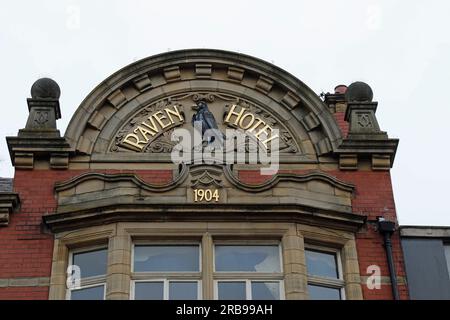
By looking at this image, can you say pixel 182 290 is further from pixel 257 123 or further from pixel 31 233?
Result: pixel 257 123

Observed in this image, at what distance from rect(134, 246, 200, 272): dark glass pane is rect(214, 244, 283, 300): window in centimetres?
38

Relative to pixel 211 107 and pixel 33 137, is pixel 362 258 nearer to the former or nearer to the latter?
pixel 211 107

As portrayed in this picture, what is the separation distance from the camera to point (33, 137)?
→ 48.9ft

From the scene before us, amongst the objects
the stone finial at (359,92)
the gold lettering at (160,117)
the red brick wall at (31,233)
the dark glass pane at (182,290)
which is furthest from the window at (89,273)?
the stone finial at (359,92)

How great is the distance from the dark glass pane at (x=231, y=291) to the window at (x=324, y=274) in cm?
109

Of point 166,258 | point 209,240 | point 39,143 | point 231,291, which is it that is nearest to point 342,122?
point 209,240

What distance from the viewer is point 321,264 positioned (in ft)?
46.3

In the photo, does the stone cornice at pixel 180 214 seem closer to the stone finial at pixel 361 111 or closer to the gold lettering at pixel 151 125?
the gold lettering at pixel 151 125

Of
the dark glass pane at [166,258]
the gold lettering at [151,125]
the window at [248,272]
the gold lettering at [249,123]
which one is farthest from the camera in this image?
the gold lettering at [249,123]

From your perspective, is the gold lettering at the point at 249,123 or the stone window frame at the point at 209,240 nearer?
the stone window frame at the point at 209,240

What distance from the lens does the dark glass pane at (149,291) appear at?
1327cm

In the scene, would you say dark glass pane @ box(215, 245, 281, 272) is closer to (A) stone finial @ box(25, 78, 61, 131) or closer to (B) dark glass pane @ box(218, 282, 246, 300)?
(B) dark glass pane @ box(218, 282, 246, 300)

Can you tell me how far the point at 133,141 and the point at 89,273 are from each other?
272 cm
